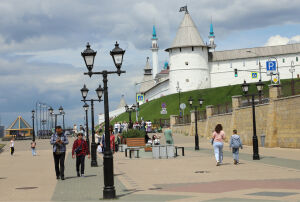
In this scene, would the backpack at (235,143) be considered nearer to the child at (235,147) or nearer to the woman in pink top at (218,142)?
the child at (235,147)

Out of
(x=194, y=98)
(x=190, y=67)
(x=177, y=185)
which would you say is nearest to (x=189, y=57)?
(x=190, y=67)

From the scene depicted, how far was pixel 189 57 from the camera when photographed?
109 meters

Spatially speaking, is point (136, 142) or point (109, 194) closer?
point (109, 194)

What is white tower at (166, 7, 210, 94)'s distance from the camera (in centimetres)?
10881

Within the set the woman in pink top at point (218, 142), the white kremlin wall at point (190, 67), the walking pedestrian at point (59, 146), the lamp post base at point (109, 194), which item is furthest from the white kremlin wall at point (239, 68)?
the lamp post base at point (109, 194)

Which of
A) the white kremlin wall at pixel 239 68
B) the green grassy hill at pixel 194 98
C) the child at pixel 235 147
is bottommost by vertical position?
the child at pixel 235 147

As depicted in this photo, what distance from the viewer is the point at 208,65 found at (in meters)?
113

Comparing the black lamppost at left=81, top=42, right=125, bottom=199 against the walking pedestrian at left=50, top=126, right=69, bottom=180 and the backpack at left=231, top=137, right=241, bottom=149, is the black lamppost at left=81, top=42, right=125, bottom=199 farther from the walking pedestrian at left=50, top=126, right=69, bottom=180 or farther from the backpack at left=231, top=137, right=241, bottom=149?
the backpack at left=231, top=137, right=241, bottom=149

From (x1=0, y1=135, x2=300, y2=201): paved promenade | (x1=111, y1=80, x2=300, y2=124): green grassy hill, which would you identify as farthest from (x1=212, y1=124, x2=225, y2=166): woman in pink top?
(x1=111, y1=80, x2=300, y2=124): green grassy hill

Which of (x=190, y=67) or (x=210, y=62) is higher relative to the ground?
(x=210, y=62)

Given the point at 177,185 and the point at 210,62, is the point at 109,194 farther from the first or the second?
the point at 210,62

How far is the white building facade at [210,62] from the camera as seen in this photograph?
358 ft

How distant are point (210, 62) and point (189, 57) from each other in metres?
6.35

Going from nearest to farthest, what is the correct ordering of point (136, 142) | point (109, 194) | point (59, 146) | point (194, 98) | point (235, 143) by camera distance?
1. point (109, 194)
2. point (59, 146)
3. point (235, 143)
4. point (136, 142)
5. point (194, 98)
